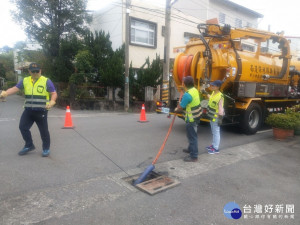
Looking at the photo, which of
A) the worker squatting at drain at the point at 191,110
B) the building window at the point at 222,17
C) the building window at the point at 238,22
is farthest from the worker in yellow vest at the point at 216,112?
the building window at the point at 238,22

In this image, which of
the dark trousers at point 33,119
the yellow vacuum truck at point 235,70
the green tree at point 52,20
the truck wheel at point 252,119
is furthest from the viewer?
the green tree at point 52,20

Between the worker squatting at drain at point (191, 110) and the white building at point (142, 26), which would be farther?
the white building at point (142, 26)

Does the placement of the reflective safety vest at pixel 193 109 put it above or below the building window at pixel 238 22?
below

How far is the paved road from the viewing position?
286 centimetres

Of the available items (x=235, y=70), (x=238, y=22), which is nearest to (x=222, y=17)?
(x=238, y=22)

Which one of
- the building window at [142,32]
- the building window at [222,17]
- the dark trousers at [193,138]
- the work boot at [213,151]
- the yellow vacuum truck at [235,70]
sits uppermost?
the building window at [222,17]

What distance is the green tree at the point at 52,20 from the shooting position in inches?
563

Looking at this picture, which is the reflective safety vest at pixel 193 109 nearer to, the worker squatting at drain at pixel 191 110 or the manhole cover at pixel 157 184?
the worker squatting at drain at pixel 191 110

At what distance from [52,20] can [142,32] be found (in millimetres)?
5685

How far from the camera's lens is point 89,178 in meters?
3.84

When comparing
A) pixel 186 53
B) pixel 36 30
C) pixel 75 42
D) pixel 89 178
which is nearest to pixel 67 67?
pixel 75 42

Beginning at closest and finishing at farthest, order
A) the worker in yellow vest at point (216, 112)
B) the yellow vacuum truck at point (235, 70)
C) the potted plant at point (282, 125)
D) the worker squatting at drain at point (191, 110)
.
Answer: the worker squatting at drain at point (191, 110), the worker in yellow vest at point (216, 112), the potted plant at point (282, 125), the yellow vacuum truck at point (235, 70)

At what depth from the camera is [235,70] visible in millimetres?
7062

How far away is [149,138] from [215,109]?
2.08 m
